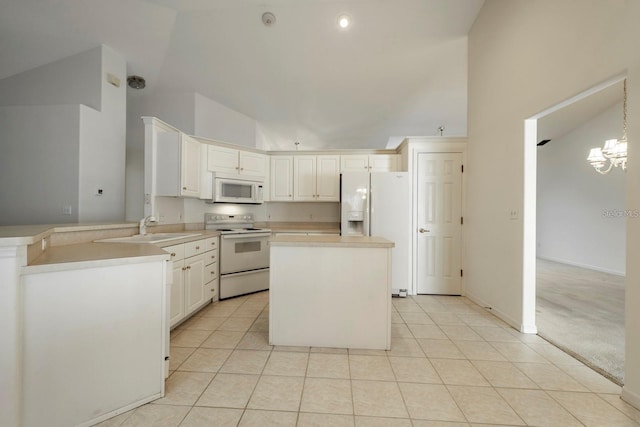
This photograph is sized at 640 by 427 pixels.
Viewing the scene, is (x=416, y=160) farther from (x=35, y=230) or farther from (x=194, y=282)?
(x=35, y=230)

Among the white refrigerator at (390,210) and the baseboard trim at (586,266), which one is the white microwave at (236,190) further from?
the baseboard trim at (586,266)

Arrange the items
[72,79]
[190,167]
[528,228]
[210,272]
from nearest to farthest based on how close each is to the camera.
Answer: [528,228]
[72,79]
[210,272]
[190,167]

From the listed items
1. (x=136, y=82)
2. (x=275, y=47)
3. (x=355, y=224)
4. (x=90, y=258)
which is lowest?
(x=90, y=258)

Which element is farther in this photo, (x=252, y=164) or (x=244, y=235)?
(x=252, y=164)

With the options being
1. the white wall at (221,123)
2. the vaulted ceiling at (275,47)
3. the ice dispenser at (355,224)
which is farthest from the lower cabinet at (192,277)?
the vaulted ceiling at (275,47)

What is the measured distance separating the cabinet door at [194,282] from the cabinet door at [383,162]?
2.88 meters

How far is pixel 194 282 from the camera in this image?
2.70 m

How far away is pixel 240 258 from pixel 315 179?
1770 mm

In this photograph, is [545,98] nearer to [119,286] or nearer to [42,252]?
[119,286]

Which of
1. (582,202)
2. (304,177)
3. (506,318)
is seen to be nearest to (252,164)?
(304,177)

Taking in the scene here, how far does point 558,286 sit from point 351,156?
3.86m

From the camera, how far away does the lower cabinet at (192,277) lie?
7.80 feet

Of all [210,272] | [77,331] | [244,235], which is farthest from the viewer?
[244,235]

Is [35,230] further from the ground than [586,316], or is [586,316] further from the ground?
[35,230]
